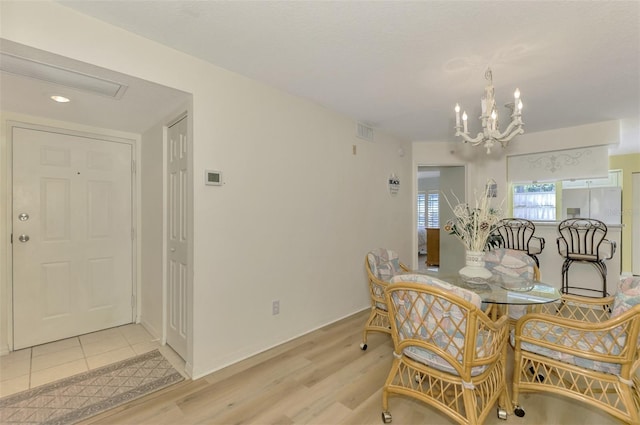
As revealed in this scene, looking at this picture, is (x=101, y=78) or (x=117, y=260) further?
(x=117, y=260)

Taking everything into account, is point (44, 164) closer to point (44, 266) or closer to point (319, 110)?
point (44, 266)

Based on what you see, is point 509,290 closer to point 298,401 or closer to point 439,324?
point 439,324

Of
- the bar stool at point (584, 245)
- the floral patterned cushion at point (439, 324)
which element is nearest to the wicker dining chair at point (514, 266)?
the floral patterned cushion at point (439, 324)

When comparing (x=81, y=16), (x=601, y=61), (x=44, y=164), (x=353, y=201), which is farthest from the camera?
(x=353, y=201)

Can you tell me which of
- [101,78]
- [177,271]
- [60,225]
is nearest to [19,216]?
[60,225]

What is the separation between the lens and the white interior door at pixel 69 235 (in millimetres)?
2676

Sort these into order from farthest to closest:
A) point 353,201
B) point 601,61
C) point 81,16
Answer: point 353,201 → point 601,61 → point 81,16

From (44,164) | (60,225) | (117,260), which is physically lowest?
(117,260)

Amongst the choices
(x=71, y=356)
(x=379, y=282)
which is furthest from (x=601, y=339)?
(x=71, y=356)

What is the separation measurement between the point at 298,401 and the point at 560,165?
4759 mm

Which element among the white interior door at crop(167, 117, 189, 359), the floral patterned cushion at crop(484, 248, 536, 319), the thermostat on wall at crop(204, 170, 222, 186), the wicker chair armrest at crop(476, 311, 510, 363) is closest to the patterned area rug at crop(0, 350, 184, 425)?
the white interior door at crop(167, 117, 189, 359)

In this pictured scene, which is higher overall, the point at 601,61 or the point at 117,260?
the point at 601,61

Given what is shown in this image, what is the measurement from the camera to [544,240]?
4.27m

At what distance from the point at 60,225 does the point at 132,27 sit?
217 centimetres
